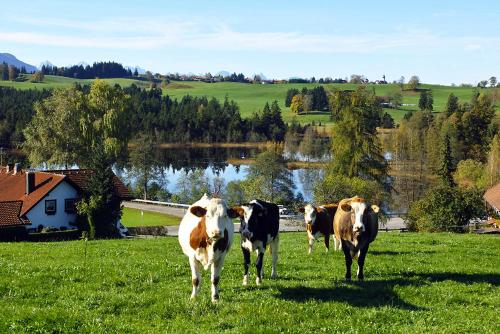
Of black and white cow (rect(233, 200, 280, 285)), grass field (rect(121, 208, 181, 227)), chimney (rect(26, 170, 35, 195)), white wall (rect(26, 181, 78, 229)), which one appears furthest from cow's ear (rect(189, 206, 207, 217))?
grass field (rect(121, 208, 181, 227))

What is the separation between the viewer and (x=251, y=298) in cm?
1249

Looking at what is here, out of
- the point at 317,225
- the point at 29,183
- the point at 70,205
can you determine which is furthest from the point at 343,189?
the point at 317,225

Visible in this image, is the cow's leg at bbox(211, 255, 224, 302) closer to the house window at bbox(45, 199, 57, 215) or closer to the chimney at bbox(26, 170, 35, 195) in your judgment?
the house window at bbox(45, 199, 57, 215)

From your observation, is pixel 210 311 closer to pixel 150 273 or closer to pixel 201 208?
pixel 201 208

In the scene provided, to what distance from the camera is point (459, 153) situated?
101 meters

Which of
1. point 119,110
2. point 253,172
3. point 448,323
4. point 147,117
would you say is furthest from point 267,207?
point 147,117

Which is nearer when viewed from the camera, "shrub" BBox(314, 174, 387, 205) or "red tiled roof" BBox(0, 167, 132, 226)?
"red tiled roof" BBox(0, 167, 132, 226)

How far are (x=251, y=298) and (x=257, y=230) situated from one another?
8.37ft

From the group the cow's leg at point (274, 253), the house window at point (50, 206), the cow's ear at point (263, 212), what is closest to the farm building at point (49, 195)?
the house window at point (50, 206)

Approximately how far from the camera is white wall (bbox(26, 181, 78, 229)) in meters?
57.2

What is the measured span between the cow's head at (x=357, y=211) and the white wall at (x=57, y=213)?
4776 centimetres

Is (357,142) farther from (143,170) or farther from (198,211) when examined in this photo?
(198,211)

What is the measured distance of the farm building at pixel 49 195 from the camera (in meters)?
57.1

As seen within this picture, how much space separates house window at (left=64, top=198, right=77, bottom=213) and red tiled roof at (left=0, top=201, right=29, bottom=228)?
327 inches
